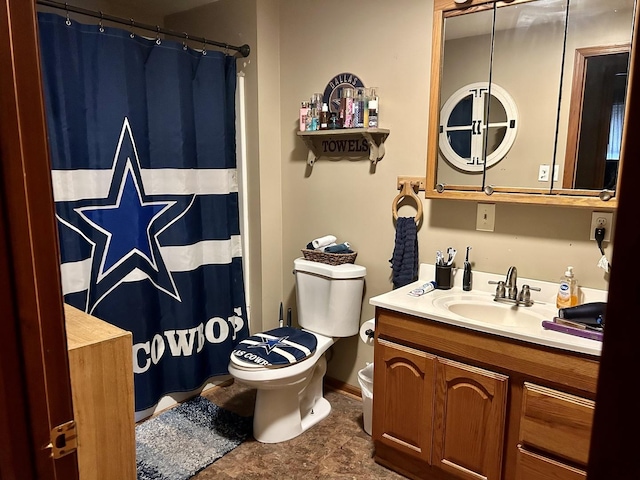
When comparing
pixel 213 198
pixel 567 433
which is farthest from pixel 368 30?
pixel 567 433

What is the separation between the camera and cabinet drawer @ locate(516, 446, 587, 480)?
160cm

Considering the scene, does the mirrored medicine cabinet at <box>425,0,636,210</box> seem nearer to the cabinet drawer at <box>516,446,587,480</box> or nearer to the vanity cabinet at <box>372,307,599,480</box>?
the vanity cabinet at <box>372,307,599,480</box>

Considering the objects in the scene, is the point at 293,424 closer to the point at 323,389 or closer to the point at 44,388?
the point at 323,389

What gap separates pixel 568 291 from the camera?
1899 mm

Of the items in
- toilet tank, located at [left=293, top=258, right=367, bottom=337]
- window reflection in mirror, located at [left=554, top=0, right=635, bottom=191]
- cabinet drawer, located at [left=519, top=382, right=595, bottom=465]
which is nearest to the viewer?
cabinet drawer, located at [left=519, top=382, right=595, bottom=465]

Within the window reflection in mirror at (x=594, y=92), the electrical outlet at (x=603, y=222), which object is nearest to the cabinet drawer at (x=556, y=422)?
the electrical outlet at (x=603, y=222)

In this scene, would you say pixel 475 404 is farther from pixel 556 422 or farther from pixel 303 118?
pixel 303 118

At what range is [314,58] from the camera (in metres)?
2.65

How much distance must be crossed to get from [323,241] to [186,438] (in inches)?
47.6

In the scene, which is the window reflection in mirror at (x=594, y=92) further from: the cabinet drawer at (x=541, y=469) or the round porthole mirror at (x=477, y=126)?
the cabinet drawer at (x=541, y=469)

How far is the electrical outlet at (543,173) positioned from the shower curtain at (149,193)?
5.18ft

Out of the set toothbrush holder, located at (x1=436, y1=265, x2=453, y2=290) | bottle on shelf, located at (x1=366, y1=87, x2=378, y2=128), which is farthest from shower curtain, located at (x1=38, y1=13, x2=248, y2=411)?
toothbrush holder, located at (x1=436, y1=265, x2=453, y2=290)

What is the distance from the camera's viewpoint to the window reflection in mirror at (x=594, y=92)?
68.4 inches

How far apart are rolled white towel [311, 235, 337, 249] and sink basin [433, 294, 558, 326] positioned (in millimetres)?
772
